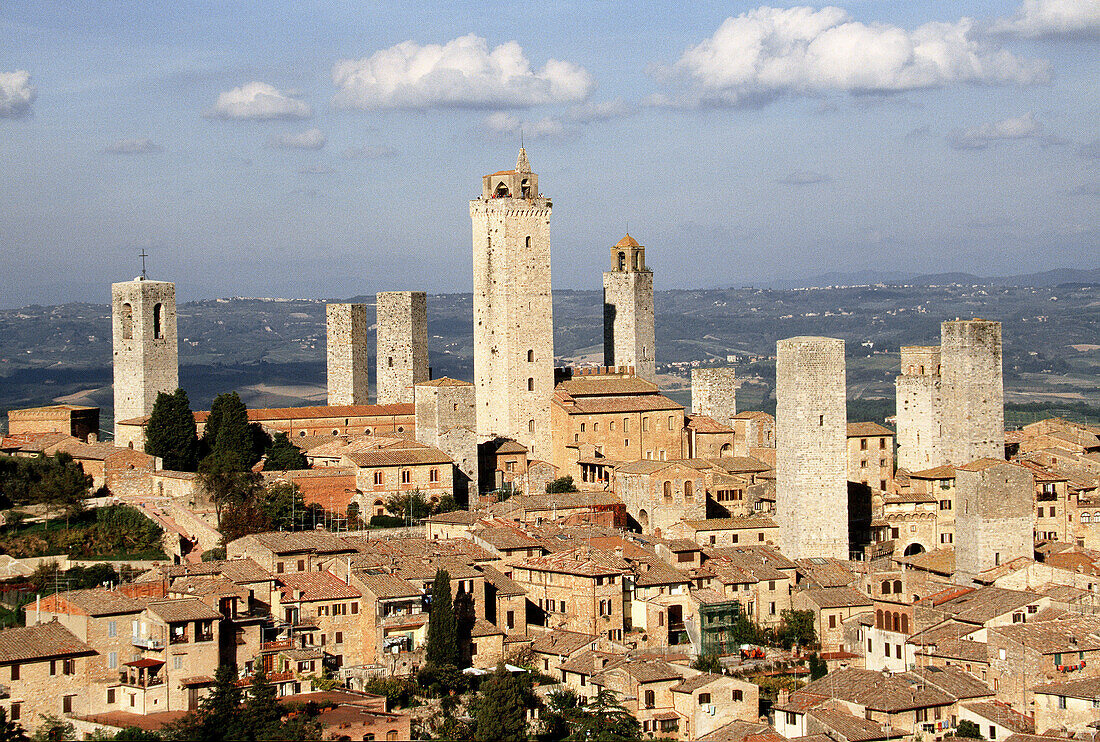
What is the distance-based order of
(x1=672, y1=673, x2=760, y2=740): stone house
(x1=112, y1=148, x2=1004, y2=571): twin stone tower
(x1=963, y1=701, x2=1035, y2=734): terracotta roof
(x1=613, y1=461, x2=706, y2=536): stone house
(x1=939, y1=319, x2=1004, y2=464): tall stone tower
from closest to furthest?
1. (x1=963, y1=701, x2=1035, y2=734): terracotta roof
2. (x1=672, y1=673, x2=760, y2=740): stone house
3. (x1=613, y1=461, x2=706, y2=536): stone house
4. (x1=939, y1=319, x2=1004, y2=464): tall stone tower
5. (x1=112, y1=148, x2=1004, y2=571): twin stone tower

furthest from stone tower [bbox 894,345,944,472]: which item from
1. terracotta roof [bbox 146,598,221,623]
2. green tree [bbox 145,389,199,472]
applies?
terracotta roof [bbox 146,598,221,623]

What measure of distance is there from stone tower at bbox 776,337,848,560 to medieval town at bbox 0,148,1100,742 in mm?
82

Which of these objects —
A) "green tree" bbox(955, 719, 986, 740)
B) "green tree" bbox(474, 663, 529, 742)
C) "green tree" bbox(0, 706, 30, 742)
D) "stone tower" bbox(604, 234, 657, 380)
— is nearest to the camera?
"green tree" bbox(0, 706, 30, 742)

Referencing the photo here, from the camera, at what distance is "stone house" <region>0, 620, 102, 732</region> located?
30516 mm

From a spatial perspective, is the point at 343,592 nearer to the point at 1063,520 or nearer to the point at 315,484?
the point at 315,484

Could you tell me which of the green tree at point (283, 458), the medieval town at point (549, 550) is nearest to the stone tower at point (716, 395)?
the medieval town at point (549, 550)

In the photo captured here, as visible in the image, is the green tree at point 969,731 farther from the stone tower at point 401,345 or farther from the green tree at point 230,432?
the stone tower at point 401,345

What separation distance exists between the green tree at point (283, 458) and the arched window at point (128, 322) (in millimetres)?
7480

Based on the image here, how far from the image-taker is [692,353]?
194 meters

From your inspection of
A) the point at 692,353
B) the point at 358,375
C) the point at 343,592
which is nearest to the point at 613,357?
the point at 358,375

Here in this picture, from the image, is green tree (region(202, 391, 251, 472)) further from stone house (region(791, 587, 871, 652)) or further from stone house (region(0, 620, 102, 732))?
stone house (region(791, 587, 871, 652))

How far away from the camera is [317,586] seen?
1388 inches

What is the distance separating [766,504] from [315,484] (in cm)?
1363

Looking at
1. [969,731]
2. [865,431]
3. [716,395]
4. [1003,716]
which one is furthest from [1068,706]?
[716,395]
